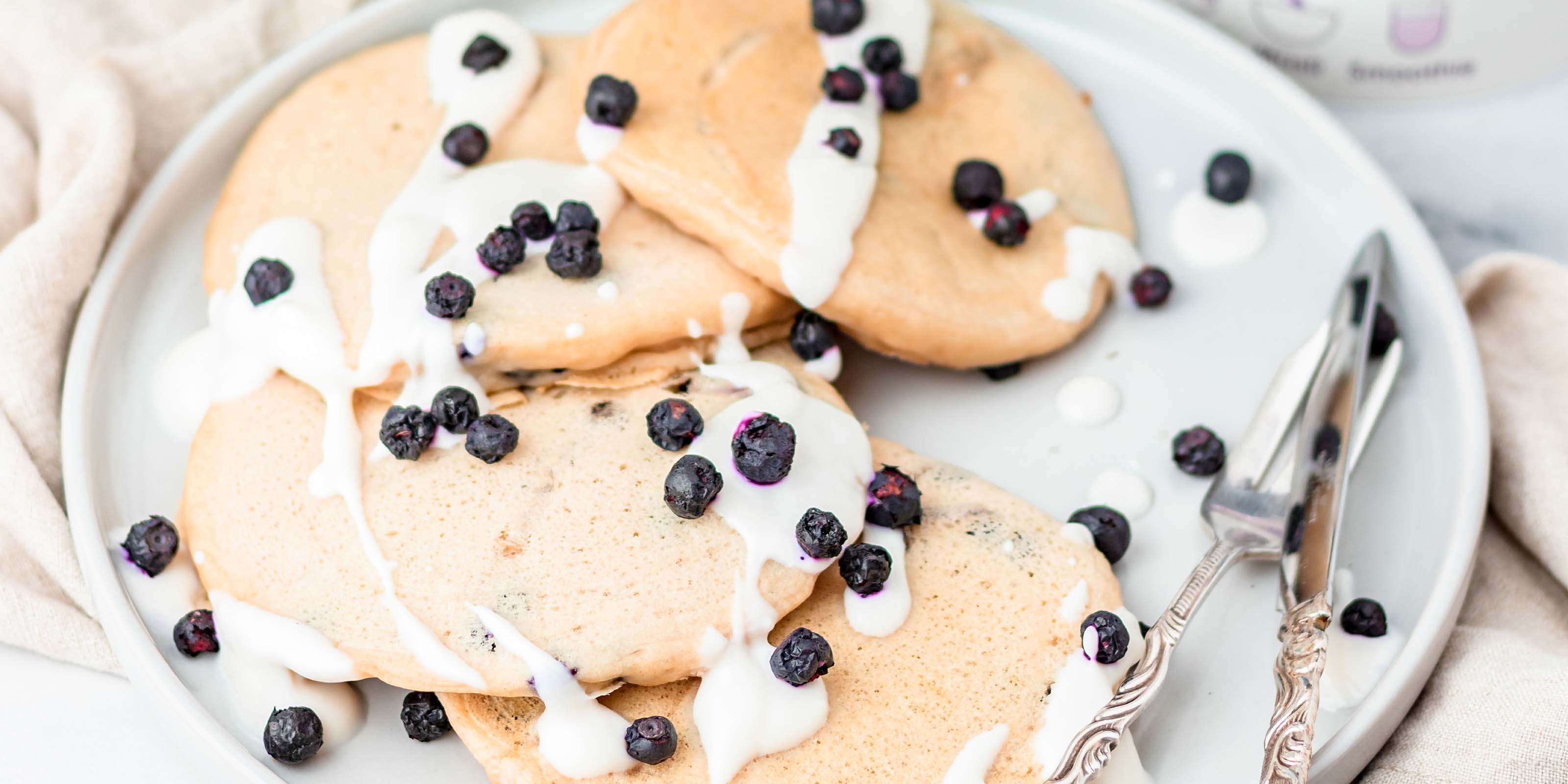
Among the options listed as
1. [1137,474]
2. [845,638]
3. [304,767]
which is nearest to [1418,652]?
[1137,474]

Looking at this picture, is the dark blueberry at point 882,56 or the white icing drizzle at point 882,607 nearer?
the white icing drizzle at point 882,607


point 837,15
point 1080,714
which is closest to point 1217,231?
point 837,15

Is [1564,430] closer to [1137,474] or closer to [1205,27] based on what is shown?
[1137,474]

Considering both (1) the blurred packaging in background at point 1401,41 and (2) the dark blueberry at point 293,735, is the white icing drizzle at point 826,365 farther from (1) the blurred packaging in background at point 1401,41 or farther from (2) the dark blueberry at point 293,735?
(1) the blurred packaging in background at point 1401,41

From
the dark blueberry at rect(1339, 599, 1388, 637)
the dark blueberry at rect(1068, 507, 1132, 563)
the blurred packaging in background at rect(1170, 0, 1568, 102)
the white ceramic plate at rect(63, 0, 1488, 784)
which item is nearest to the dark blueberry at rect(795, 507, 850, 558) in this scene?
the white ceramic plate at rect(63, 0, 1488, 784)

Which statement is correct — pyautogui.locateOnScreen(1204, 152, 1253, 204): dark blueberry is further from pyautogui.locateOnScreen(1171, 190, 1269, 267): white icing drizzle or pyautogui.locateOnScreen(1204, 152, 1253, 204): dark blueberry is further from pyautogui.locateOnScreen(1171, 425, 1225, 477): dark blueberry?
pyautogui.locateOnScreen(1171, 425, 1225, 477): dark blueberry

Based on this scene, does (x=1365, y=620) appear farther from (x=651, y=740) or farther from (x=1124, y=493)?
(x=651, y=740)

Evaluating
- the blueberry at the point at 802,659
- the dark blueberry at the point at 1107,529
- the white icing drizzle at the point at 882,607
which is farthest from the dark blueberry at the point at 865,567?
the dark blueberry at the point at 1107,529
